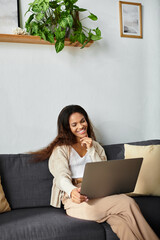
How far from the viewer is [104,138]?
9.53 ft

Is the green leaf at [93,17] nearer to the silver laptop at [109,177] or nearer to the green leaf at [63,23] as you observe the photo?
the green leaf at [63,23]

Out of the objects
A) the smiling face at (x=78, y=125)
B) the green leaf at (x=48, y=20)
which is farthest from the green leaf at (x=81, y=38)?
the smiling face at (x=78, y=125)

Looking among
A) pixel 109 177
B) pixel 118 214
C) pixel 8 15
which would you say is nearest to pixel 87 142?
pixel 109 177

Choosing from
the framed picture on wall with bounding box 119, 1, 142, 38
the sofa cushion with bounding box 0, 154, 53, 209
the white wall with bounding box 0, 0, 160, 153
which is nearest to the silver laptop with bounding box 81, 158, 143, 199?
the sofa cushion with bounding box 0, 154, 53, 209

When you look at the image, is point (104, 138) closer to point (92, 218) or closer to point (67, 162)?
point (67, 162)

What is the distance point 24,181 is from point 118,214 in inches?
29.5

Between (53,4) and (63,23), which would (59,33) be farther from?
(53,4)

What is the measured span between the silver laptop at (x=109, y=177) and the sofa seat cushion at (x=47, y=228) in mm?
190

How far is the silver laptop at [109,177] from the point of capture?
1.81 meters

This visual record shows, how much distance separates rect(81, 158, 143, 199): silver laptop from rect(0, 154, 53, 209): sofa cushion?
1.66 ft

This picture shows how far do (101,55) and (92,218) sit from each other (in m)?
1.53

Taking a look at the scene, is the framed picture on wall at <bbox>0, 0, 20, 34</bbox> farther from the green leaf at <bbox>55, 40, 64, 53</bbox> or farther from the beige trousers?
the beige trousers

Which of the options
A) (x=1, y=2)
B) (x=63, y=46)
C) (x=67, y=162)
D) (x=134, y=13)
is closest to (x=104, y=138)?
(x=67, y=162)

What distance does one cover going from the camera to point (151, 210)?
2107 millimetres
